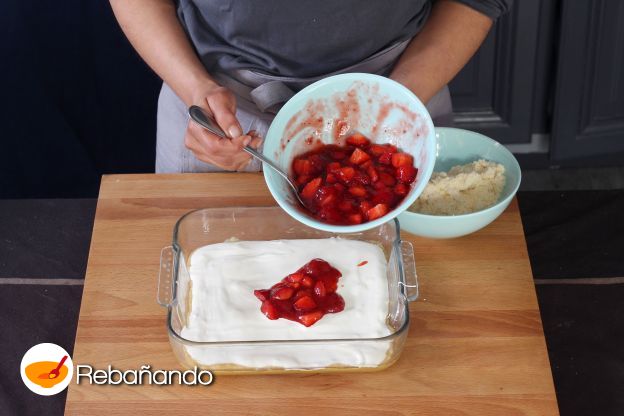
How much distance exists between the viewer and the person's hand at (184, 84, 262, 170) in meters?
1.19

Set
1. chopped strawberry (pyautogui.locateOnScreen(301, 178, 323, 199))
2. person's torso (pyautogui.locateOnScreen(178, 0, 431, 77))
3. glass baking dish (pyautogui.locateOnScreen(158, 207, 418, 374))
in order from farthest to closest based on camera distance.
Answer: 1. person's torso (pyautogui.locateOnScreen(178, 0, 431, 77))
2. chopped strawberry (pyautogui.locateOnScreen(301, 178, 323, 199))
3. glass baking dish (pyautogui.locateOnScreen(158, 207, 418, 374))

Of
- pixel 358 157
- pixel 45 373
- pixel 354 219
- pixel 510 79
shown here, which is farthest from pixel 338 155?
pixel 510 79

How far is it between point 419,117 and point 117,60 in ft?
3.84

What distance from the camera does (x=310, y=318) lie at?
42.8 inches

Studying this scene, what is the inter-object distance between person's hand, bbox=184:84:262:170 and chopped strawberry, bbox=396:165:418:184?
0.70 feet

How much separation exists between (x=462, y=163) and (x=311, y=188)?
37 cm

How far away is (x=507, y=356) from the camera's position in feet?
3.73

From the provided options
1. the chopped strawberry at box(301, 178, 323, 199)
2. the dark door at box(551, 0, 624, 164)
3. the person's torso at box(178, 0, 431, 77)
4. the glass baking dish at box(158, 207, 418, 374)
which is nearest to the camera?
the glass baking dish at box(158, 207, 418, 374)

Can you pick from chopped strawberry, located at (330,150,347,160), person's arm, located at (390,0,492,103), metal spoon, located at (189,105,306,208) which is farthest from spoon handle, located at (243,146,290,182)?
person's arm, located at (390,0,492,103)

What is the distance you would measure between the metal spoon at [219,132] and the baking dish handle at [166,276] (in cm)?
19

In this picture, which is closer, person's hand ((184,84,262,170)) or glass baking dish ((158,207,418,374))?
glass baking dish ((158,207,418,374))

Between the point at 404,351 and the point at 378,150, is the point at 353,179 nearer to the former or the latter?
the point at 378,150

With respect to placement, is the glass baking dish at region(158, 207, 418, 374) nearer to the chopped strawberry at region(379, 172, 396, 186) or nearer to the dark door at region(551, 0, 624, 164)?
the chopped strawberry at region(379, 172, 396, 186)

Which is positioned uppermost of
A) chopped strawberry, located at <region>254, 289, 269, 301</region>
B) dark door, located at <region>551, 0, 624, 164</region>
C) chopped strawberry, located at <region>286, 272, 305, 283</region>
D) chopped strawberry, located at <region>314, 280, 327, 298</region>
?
chopped strawberry, located at <region>286, 272, 305, 283</region>
